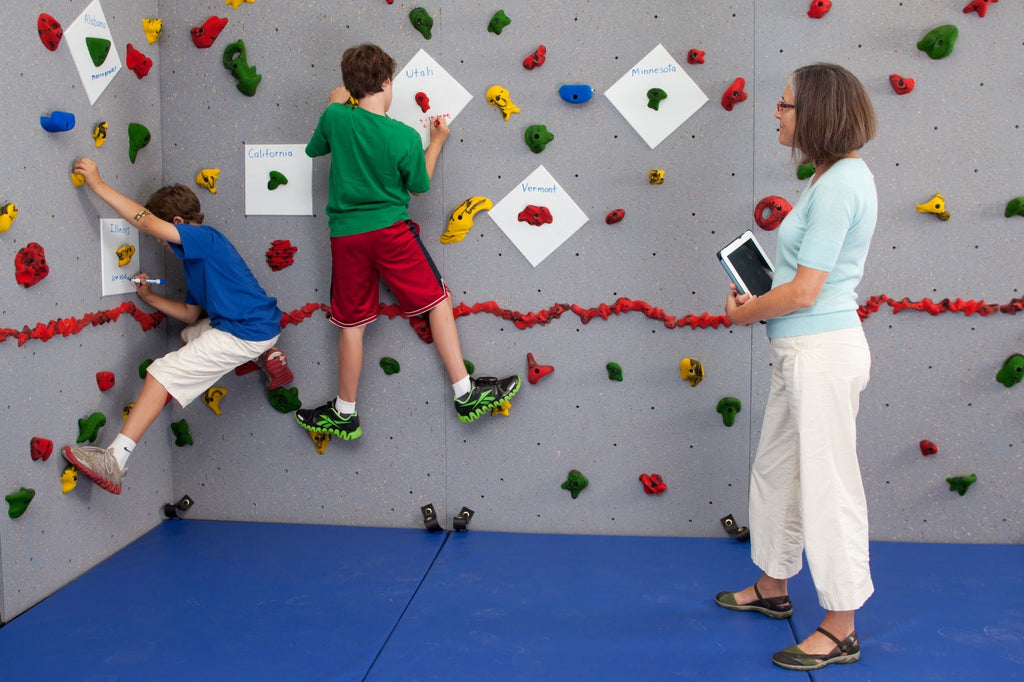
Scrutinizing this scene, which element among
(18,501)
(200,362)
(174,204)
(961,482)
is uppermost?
(174,204)

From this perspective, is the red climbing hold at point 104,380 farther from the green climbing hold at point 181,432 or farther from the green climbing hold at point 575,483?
the green climbing hold at point 575,483

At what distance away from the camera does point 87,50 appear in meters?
2.30

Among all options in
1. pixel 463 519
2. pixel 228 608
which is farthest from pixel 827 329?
pixel 228 608

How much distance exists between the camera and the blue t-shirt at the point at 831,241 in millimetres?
1688

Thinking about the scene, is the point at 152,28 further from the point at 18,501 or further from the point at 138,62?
the point at 18,501

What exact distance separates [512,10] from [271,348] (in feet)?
4.51

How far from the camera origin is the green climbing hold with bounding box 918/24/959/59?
2346 millimetres

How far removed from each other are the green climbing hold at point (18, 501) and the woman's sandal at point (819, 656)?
6.43 ft

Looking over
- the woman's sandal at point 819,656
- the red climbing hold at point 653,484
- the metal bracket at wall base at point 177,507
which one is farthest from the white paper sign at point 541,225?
the metal bracket at wall base at point 177,507

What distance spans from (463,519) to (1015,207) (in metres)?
2.02

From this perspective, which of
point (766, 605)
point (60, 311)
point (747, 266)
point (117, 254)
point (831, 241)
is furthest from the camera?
point (117, 254)

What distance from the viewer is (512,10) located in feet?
8.30

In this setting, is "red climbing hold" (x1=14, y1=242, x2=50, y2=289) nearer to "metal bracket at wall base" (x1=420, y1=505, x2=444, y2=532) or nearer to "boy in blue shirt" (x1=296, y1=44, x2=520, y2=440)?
"boy in blue shirt" (x1=296, y1=44, x2=520, y2=440)

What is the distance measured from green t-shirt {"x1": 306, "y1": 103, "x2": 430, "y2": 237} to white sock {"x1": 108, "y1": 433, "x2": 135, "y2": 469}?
0.89 m
